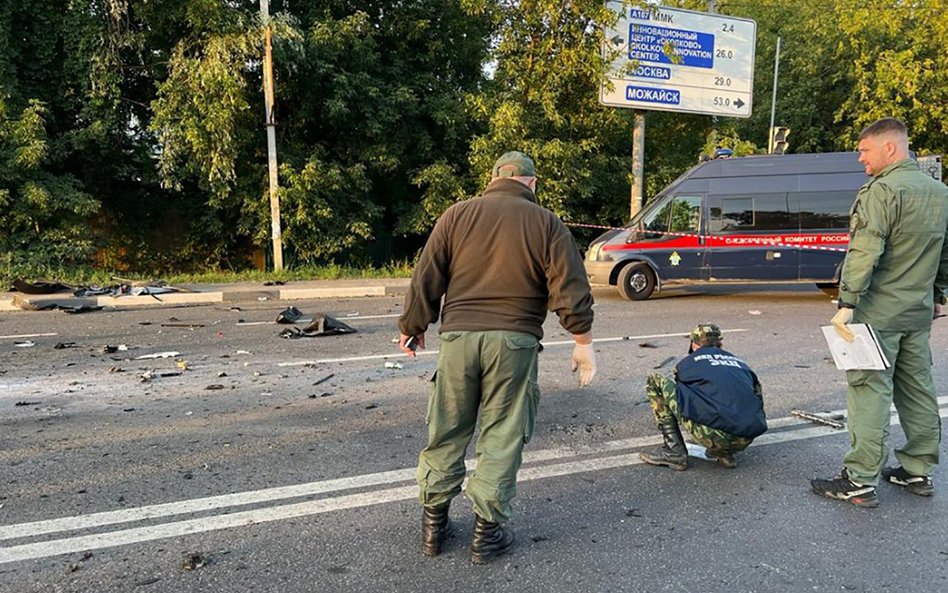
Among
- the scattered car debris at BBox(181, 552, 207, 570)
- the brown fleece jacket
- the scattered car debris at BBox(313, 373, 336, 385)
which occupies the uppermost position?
the brown fleece jacket

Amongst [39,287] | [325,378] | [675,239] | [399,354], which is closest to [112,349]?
[325,378]

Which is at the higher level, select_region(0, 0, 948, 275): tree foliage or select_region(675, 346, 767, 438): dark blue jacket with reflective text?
select_region(0, 0, 948, 275): tree foliage

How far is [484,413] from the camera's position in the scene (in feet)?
9.77

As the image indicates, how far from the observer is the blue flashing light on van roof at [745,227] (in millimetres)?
11625

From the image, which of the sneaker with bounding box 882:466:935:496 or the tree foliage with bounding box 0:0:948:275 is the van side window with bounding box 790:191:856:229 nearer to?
the tree foliage with bounding box 0:0:948:275

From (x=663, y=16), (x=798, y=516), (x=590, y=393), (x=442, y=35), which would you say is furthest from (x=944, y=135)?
(x=798, y=516)

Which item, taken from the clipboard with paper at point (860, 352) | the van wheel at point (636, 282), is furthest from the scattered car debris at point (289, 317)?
the clipboard with paper at point (860, 352)

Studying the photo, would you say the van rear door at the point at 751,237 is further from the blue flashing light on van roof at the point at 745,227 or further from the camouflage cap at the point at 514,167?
the camouflage cap at the point at 514,167

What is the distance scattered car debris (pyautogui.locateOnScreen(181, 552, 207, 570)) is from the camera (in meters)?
2.84

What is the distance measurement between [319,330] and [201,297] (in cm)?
447

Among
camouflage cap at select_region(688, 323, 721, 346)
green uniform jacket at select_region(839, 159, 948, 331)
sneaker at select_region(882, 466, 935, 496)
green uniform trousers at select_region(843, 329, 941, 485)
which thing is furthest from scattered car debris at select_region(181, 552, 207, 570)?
sneaker at select_region(882, 466, 935, 496)

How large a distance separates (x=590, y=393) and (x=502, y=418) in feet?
9.18

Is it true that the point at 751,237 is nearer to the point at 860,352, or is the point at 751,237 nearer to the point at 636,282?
the point at 636,282

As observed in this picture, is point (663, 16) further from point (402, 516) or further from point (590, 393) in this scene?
point (402, 516)
